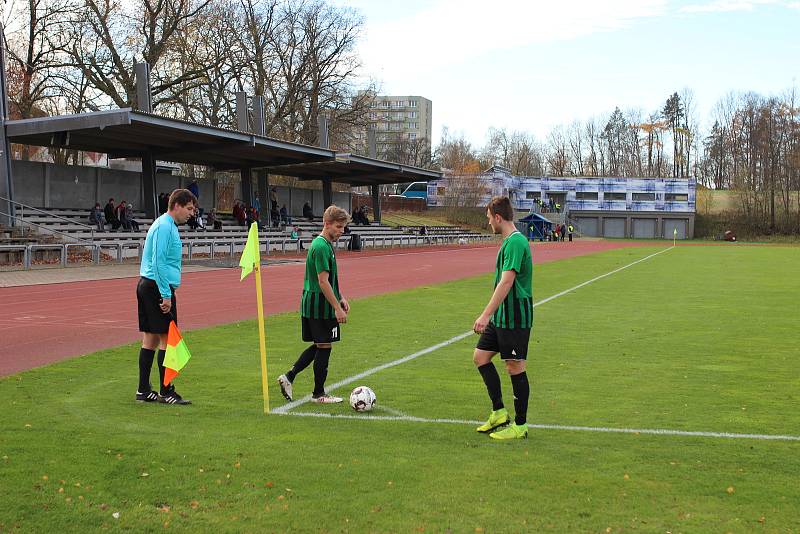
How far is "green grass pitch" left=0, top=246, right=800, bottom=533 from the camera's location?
4.44m

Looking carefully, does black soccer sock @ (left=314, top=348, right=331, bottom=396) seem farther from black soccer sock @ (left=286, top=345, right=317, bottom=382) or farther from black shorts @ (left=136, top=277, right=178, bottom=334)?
black shorts @ (left=136, top=277, right=178, bottom=334)

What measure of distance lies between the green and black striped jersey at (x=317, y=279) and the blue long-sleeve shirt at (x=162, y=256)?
1.12 m

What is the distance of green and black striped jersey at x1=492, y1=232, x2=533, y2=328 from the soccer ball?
1.51 m

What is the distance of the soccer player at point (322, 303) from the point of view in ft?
22.6

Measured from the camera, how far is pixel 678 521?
14.3 ft

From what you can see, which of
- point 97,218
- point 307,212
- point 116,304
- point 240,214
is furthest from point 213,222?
point 116,304

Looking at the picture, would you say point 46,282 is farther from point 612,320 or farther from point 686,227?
point 686,227

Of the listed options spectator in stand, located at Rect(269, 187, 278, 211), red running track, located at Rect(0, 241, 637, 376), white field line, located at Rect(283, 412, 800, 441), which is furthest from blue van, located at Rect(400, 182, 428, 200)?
white field line, located at Rect(283, 412, 800, 441)

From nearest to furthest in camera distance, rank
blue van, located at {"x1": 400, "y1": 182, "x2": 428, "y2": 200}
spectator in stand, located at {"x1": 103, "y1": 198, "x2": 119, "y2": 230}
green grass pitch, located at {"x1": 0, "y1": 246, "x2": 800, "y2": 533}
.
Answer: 1. green grass pitch, located at {"x1": 0, "y1": 246, "x2": 800, "y2": 533}
2. spectator in stand, located at {"x1": 103, "y1": 198, "x2": 119, "y2": 230}
3. blue van, located at {"x1": 400, "y1": 182, "x2": 428, "y2": 200}

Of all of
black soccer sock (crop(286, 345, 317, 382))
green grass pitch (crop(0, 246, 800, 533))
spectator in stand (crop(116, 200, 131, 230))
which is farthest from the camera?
spectator in stand (crop(116, 200, 131, 230))

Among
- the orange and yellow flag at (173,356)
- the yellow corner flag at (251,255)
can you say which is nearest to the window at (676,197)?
the yellow corner flag at (251,255)

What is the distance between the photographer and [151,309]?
23.4 ft

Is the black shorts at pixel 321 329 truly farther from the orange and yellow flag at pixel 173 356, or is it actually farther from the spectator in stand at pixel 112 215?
the spectator in stand at pixel 112 215

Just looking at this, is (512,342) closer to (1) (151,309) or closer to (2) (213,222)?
(1) (151,309)
